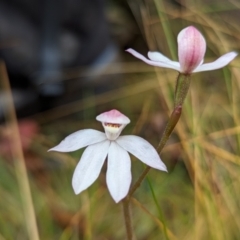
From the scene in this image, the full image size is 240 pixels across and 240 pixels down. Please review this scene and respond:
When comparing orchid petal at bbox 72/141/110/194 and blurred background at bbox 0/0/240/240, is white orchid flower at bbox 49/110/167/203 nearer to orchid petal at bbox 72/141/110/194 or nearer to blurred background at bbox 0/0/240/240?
orchid petal at bbox 72/141/110/194

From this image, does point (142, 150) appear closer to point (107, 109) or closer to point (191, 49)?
point (191, 49)

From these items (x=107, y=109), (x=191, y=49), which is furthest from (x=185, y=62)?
(x=107, y=109)

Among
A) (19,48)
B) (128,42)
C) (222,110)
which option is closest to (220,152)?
(222,110)

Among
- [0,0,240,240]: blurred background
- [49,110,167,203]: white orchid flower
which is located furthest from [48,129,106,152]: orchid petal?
[0,0,240,240]: blurred background

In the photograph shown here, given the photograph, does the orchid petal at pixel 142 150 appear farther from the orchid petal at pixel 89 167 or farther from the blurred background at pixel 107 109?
the blurred background at pixel 107 109

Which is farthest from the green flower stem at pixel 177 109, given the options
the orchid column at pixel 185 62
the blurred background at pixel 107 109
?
the blurred background at pixel 107 109

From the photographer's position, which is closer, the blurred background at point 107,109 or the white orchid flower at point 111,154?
the white orchid flower at point 111,154
